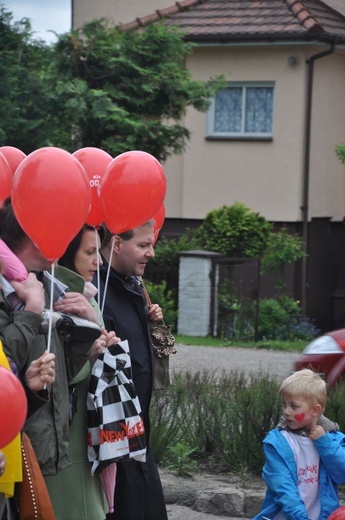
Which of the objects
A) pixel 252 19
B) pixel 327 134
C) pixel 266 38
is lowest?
Answer: pixel 327 134

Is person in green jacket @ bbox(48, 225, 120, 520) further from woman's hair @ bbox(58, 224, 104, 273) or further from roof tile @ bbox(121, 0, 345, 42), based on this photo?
roof tile @ bbox(121, 0, 345, 42)

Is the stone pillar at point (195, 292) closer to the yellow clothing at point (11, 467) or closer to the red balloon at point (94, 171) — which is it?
the red balloon at point (94, 171)

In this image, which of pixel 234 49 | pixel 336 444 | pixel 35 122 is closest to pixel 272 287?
pixel 234 49

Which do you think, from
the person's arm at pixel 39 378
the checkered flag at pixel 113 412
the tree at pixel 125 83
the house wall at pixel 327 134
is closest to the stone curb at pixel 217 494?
the checkered flag at pixel 113 412

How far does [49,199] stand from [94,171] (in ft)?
4.00

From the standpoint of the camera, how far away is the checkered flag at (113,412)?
4.62 metres

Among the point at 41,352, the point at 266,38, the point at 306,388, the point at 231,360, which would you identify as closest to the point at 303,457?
the point at 306,388

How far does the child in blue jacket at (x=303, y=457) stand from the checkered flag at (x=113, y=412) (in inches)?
26.0

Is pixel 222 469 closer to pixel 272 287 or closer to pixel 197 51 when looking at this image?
pixel 272 287

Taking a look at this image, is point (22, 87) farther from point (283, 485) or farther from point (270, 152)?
point (283, 485)

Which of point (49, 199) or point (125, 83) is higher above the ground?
point (125, 83)

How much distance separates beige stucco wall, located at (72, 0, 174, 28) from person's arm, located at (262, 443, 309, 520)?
19.7 m

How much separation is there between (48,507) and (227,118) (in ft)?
60.0

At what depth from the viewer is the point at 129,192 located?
493 cm
